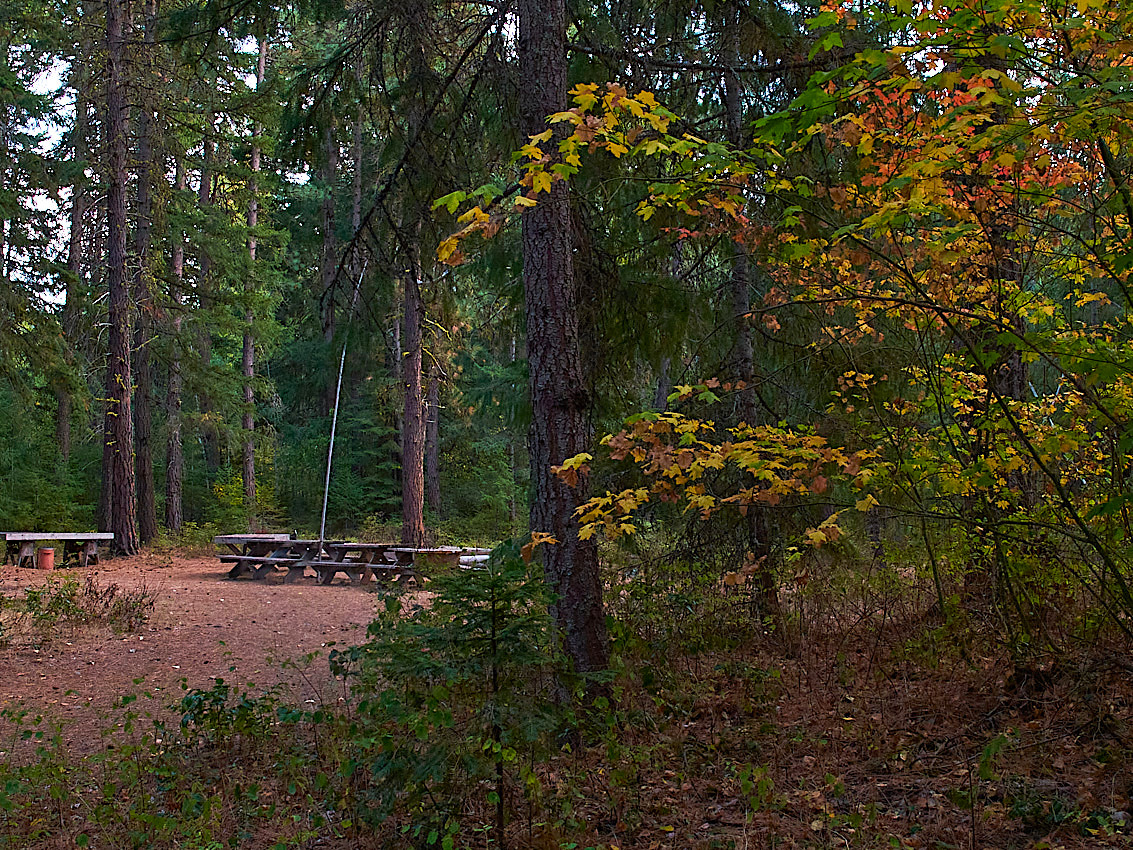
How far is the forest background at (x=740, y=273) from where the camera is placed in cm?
352

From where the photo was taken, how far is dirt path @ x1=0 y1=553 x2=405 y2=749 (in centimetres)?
684

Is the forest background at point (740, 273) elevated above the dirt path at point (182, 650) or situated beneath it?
elevated above

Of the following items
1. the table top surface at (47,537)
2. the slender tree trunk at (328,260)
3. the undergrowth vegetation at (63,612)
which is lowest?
the undergrowth vegetation at (63,612)

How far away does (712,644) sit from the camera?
7199 millimetres

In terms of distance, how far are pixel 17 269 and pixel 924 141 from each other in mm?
22488

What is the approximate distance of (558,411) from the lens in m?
5.29

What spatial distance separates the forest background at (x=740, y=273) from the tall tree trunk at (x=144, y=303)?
0.34ft

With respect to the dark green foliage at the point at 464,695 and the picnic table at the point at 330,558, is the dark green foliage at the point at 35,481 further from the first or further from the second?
the dark green foliage at the point at 464,695

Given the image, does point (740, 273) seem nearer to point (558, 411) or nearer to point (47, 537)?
point (558, 411)

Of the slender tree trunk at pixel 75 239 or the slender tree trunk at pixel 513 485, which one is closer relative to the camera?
the slender tree trunk at pixel 75 239

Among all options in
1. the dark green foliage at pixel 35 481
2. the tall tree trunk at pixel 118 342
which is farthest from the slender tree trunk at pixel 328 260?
the dark green foliage at pixel 35 481

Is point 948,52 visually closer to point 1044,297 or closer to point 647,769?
point 1044,297

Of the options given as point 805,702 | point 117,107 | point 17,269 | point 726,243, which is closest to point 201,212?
point 117,107

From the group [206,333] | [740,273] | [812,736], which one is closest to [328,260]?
[740,273]
